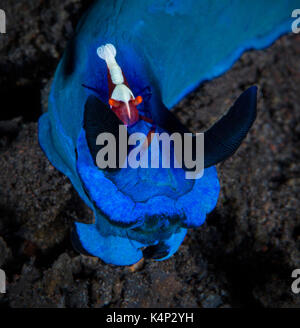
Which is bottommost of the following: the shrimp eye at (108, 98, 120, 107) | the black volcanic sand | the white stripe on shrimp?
the black volcanic sand

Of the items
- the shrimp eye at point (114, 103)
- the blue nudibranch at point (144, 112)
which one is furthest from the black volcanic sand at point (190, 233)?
the shrimp eye at point (114, 103)

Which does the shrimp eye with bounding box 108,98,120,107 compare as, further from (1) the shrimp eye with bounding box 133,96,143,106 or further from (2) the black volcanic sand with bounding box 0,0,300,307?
(2) the black volcanic sand with bounding box 0,0,300,307

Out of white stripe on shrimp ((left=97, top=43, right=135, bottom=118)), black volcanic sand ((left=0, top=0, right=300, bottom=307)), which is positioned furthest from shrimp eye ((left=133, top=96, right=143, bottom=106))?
black volcanic sand ((left=0, top=0, right=300, bottom=307))

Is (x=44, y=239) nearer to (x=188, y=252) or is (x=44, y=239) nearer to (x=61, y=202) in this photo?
(x=61, y=202)

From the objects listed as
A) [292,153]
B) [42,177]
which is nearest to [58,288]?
[42,177]

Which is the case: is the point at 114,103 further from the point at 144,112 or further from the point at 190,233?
the point at 190,233
